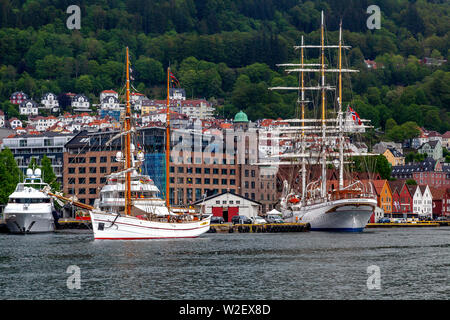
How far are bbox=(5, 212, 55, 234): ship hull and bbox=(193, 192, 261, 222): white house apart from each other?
A: 3571 centimetres

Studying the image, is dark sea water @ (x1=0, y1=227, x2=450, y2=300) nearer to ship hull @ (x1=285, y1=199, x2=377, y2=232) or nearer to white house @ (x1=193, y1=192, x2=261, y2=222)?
ship hull @ (x1=285, y1=199, x2=377, y2=232)

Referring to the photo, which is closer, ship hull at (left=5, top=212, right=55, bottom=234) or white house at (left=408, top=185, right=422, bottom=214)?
ship hull at (left=5, top=212, right=55, bottom=234)

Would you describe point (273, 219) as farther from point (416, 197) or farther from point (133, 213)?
point (416, 197)

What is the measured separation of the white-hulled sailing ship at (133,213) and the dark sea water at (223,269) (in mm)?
1895

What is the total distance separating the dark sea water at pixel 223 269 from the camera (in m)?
49.7

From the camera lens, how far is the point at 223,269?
61.6 metres

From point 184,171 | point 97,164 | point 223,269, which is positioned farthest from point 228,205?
point 223,269

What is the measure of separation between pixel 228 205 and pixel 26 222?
4332 centimetres

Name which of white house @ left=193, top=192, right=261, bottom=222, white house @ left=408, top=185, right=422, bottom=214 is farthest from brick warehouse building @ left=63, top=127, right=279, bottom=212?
white house @ left=408, top=185, right=422, bottom=214

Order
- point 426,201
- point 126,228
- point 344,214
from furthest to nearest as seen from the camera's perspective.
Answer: point 426,201 < point 344,214 < point 126,228

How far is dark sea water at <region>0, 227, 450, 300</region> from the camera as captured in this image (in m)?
49.7

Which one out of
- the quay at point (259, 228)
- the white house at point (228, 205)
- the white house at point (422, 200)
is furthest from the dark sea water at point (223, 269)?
the white house at point (422, 200)
